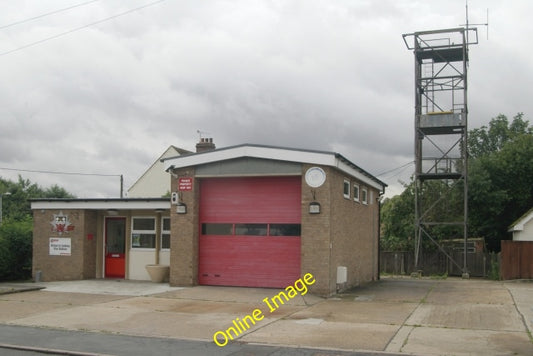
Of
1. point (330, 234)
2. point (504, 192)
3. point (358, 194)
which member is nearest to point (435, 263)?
point (504, 192)

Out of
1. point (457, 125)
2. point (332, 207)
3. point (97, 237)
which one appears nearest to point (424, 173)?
point (457, 125)

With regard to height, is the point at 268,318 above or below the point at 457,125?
below

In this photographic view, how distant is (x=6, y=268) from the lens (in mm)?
20891

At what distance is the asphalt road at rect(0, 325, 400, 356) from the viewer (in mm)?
9134

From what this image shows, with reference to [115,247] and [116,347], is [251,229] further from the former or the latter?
[116,347]

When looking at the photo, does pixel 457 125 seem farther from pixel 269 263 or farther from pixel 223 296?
pixel 223 296

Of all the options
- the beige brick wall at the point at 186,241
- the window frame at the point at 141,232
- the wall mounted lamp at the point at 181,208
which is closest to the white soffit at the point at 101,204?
the window frame at the point at 141,232

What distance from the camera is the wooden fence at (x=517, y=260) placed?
24.0 metres

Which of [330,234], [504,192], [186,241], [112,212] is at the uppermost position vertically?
[504,192]

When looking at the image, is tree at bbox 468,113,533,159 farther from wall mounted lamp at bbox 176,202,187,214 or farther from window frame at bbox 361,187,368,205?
wall mounted lamp at bbox 176,202,187,214

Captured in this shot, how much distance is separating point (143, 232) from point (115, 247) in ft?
4.28

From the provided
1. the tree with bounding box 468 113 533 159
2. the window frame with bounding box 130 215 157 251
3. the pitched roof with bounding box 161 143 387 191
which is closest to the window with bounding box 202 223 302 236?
the pitched roof with bounding box 161 143 387 191

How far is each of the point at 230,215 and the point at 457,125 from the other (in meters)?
15.3

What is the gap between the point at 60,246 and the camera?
2034 centimetres
